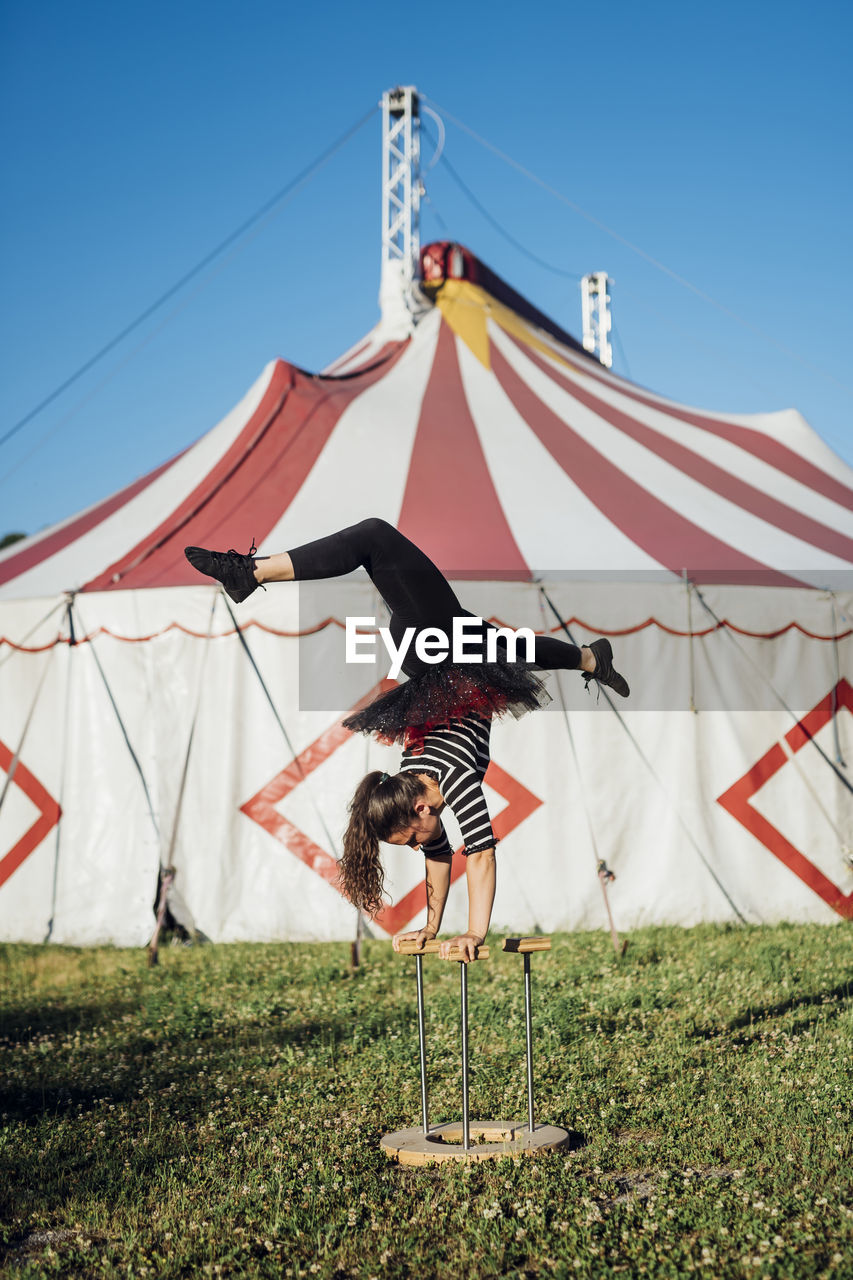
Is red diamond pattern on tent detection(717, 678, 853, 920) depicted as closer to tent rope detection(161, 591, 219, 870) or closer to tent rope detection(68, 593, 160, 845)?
tent rope detection(161, 591, 219, 870)

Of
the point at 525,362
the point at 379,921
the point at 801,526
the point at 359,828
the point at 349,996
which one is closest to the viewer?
the point at 359,828

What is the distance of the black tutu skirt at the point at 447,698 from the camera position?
279cm

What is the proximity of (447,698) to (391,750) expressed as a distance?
3.07 m

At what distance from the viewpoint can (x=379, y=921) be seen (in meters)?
5.75

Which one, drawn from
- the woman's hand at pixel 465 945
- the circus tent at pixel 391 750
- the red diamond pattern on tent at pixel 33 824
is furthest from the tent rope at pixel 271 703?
the woman's hand at pixel 465 945

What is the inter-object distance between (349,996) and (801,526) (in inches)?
157

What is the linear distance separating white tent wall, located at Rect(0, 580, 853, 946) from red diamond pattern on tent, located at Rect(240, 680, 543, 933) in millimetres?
12

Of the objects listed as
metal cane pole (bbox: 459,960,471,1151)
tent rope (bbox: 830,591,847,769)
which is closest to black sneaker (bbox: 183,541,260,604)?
metal cane pole (bbox: 459,960,471,1151)

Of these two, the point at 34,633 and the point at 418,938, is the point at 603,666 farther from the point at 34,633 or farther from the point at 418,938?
the point at 34,633

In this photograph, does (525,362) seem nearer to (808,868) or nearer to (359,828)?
(808,868)

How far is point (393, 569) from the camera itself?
2744mm

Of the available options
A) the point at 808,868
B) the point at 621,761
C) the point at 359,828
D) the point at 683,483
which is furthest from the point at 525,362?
the point at 359,828

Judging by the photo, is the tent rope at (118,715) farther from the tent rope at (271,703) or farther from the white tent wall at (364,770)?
the tent rope at (271,703)

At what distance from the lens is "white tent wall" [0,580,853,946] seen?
19.2 ft
